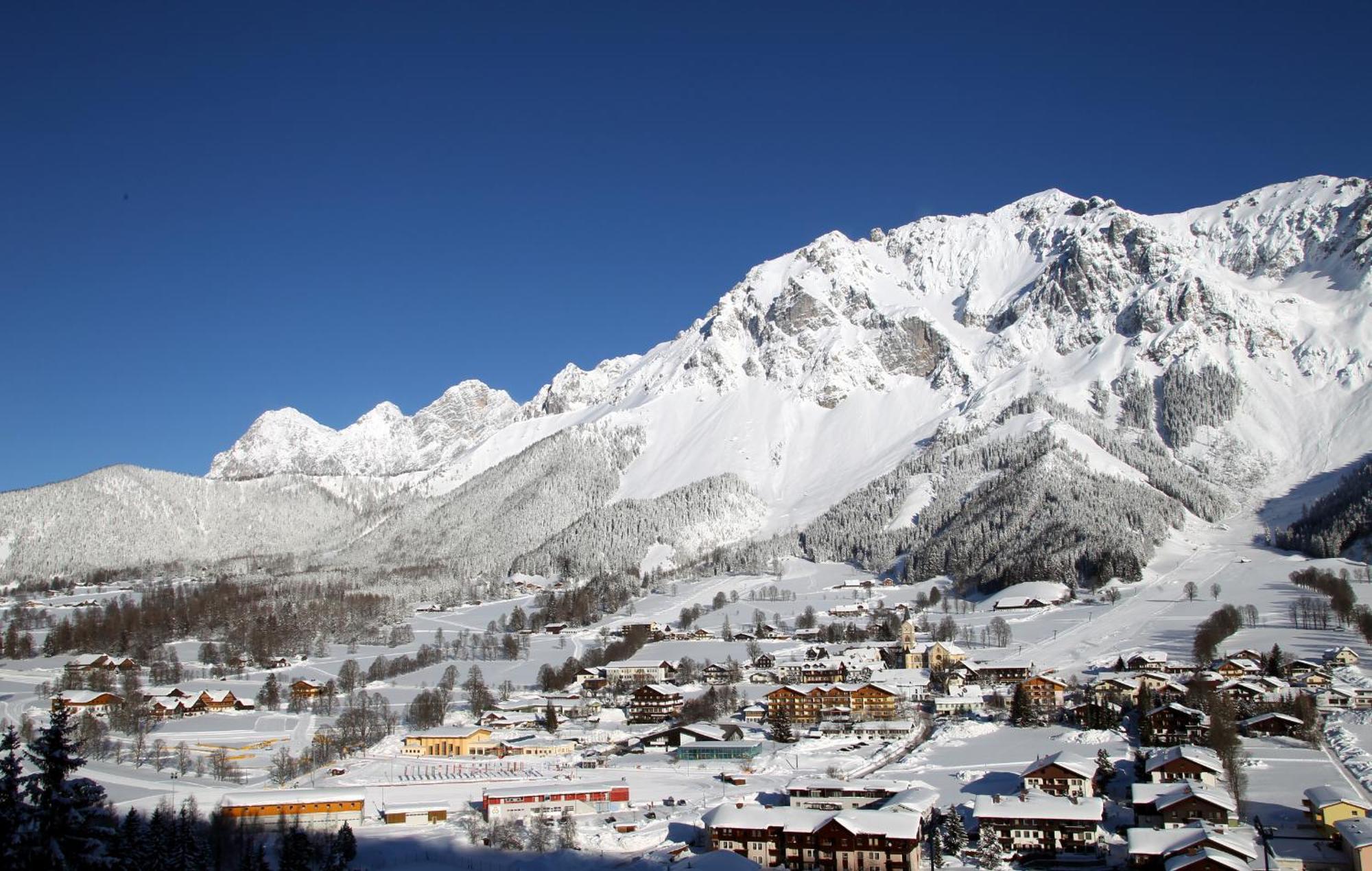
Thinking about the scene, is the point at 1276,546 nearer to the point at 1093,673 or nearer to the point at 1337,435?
the point at 1337,435

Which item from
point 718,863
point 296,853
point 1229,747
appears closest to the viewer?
point 296,853

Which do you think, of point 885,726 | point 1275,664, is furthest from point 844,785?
point 1275,664

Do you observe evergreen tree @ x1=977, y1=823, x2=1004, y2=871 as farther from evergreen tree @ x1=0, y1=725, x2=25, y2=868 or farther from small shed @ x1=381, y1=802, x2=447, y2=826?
evergreen tree @ x1=0, y1=725, x2=25, y2=868

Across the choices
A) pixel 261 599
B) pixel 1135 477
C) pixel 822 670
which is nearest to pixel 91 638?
pixel 261 599

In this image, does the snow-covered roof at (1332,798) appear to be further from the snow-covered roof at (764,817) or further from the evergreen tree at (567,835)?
the evergreen tree at (567,835)

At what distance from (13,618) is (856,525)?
390 ft

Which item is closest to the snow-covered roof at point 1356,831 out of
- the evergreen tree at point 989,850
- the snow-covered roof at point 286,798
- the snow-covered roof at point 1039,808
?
the snow-covered roof at point 1039,808

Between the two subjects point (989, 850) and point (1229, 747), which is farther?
point (1229, 747)

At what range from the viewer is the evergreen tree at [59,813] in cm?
1991

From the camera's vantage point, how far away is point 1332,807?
138 feet

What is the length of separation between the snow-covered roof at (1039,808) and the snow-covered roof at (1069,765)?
4168 millimetres

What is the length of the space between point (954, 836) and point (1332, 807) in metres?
→ 13.6

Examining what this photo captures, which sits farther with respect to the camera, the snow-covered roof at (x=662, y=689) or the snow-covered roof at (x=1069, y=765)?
the snow-covered roof at (x=662, y=689)

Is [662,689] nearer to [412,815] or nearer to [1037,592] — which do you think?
[412,815]
